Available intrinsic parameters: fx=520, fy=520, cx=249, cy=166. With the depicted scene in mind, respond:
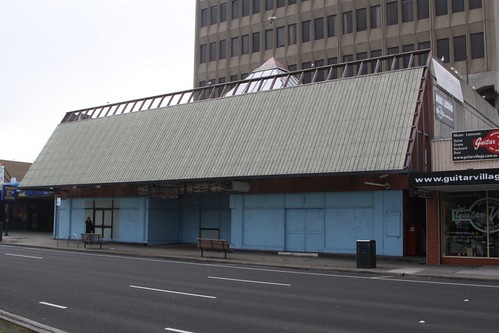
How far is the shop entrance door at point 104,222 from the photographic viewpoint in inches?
1300

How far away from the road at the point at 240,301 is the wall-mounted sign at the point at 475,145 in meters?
6.64

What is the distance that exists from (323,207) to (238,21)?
152 ft

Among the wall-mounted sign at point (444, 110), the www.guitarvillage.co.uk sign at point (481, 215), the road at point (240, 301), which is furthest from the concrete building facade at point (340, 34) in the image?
the road at point (240, 301)

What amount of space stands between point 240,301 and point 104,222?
2375cm

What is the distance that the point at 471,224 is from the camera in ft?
67.9

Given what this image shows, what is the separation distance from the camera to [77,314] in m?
9.88

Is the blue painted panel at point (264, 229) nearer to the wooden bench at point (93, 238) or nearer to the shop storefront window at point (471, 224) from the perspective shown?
the shop storefront window at point (471, 224)

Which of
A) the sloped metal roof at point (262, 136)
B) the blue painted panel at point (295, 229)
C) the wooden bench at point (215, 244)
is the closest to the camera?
the sloped metal roof at point (262, 136)

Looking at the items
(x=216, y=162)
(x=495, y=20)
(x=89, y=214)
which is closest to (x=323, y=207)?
(x=216, y=162)

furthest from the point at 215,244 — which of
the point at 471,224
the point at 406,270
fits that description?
the point at 471,224

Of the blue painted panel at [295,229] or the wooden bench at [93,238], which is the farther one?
the wooden bench at [93,238]

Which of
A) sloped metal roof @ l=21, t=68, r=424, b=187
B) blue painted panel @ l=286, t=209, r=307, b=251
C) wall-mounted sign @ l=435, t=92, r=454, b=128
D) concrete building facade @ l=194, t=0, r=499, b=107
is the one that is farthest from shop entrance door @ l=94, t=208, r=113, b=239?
concrete building facade @ l=194, t=0, r=499, b=107

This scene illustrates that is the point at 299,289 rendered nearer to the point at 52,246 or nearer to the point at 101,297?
the point at 101,297

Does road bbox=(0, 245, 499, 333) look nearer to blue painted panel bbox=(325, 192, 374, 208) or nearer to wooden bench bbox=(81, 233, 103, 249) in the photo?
blue painted panel bbox=(325, 192, 374, 208)
